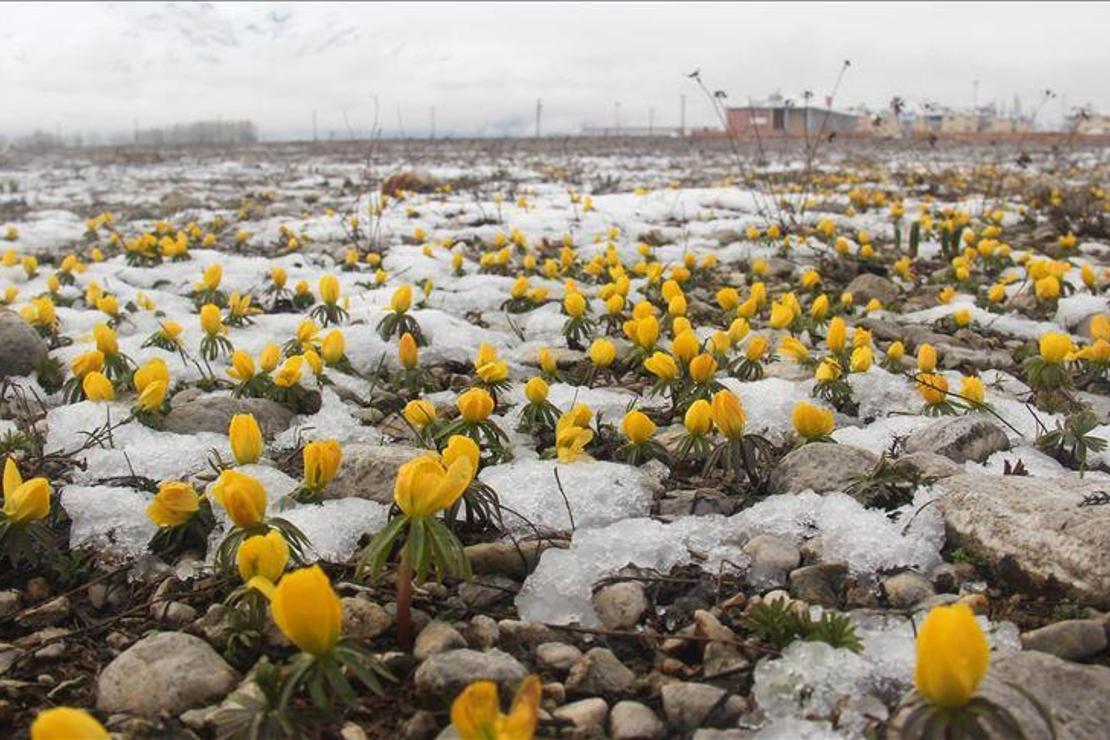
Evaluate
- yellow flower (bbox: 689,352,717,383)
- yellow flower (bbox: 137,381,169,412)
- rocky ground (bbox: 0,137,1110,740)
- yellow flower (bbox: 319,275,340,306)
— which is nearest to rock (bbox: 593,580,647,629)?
rocky ground (bbox: 0,137,1110,740)

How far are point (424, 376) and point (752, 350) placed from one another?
4.53 feet

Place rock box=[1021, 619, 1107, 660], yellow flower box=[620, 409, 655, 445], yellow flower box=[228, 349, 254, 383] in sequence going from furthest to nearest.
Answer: yellow flower box=[228, 349, 254, 383] < yellow flower box=[620, 409, 655, 445] < rock box=[1021, 619, 1107, 660]

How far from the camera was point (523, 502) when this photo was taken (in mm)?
2498

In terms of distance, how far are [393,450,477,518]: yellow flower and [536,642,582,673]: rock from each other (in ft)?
1.22

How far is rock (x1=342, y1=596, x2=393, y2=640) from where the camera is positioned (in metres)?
1.93

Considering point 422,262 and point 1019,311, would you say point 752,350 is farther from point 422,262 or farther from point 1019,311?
point 422,262

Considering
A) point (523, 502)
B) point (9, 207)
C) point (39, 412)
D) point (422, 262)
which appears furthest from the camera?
point (9, 207)

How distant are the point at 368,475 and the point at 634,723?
1153 millimetres

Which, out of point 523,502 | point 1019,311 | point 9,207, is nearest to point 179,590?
point 523,502

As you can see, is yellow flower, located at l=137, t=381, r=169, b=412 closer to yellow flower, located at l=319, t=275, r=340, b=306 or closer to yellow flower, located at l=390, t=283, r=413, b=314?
yellow flower, located at l=390, t=283, r=413, b=314

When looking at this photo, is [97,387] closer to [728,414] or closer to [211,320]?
[211,320]

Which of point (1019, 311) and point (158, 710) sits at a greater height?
point (1019, 311)

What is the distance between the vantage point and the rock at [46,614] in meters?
2.10

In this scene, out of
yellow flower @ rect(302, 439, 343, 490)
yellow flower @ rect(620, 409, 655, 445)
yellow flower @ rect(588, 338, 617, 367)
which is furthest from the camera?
yellow flower @ rect(588, 338, 617, 367)
